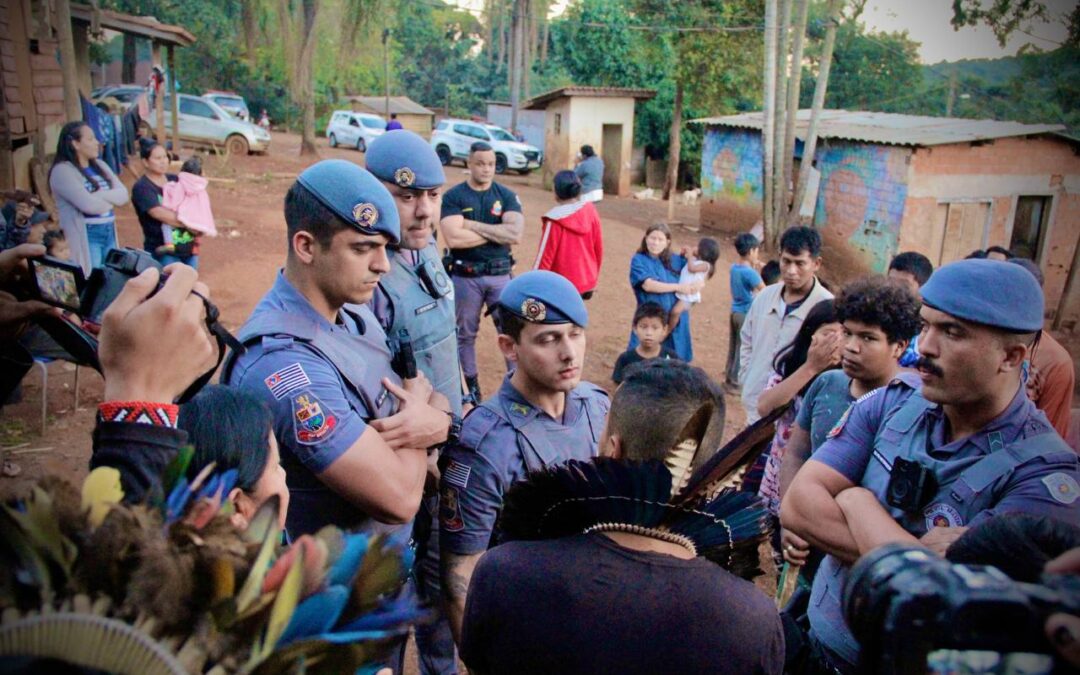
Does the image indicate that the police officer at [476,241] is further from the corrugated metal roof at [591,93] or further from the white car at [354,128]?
the white car at [354,128]

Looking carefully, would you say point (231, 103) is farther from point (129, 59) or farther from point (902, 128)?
point (902, 128)

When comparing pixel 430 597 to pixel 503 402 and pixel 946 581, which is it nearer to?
pixel 503 402

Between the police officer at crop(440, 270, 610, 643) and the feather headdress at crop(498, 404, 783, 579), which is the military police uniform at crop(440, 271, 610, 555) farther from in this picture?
the feather headdress at crop(498, 404, 783, 579)

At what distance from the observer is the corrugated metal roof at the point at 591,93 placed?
2405cm

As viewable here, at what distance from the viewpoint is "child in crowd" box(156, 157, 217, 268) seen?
292 inches

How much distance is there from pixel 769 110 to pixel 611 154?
10.5m

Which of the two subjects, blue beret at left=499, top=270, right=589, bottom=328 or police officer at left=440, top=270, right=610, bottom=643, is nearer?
police officer at left=440, top=270, right=610, bottom=643

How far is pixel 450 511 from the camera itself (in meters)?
2.59

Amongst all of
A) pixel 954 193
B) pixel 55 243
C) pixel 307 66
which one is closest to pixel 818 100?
pixel 954 193

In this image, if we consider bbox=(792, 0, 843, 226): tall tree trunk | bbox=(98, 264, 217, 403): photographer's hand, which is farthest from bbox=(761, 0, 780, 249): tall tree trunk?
bbox=(98, 264, 217, 403): photographer's hand

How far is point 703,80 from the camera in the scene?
925 inches

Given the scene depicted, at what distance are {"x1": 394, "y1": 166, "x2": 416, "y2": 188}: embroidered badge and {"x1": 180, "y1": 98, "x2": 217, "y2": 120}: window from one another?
23.5 meters

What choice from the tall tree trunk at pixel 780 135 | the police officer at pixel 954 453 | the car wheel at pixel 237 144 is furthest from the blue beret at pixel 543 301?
the car wheel at pixel 237 144

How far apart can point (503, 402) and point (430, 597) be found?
0.79m
